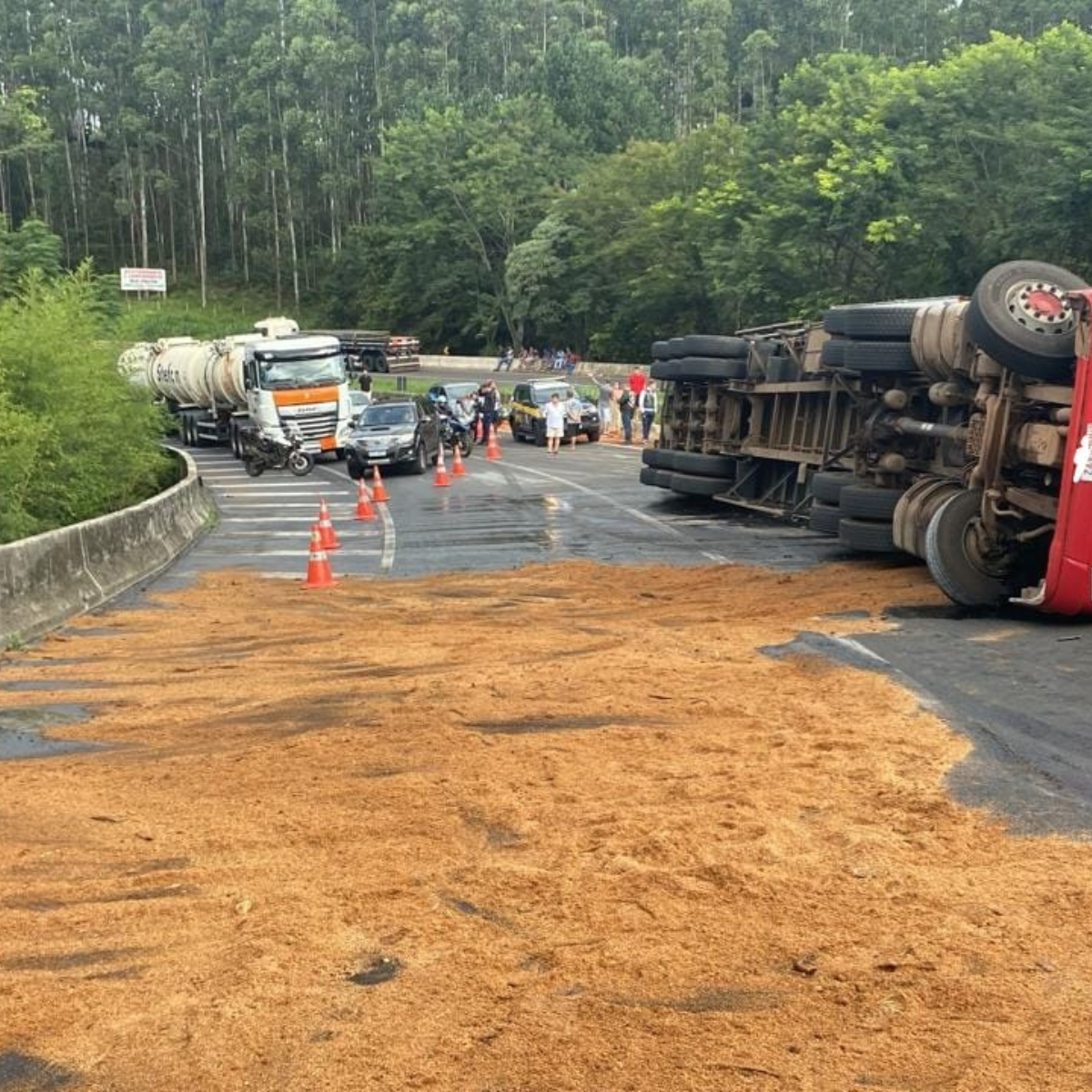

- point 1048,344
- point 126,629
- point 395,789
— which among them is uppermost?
point 1048,344

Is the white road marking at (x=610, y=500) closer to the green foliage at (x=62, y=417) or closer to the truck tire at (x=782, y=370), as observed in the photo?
the truck tire at (x=782, y=370)

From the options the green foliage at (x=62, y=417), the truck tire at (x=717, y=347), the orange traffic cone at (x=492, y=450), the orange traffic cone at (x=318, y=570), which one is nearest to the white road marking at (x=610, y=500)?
the truck tire at (x=717, y=347)

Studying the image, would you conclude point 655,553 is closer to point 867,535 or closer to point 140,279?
point 867,535

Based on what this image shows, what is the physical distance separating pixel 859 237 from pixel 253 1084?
50287mm

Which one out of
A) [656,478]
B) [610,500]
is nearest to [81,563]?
[656,478]

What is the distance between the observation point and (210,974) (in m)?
4.42

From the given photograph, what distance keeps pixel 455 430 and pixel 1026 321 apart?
25473 millimetres

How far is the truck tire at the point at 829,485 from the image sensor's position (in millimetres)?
15305

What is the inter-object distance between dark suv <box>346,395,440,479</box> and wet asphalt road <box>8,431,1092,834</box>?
1.92 feet

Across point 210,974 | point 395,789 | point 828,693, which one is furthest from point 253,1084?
point 828,693

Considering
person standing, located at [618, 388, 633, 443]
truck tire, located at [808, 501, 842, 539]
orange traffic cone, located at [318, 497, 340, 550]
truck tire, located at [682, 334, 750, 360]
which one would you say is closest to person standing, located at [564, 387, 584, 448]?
person standing, located at [618, 388, 633, 443]

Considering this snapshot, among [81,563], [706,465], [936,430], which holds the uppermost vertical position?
[936,430]

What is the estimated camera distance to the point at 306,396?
116 ft

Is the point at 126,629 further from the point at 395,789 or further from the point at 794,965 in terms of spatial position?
the point at 794,965
